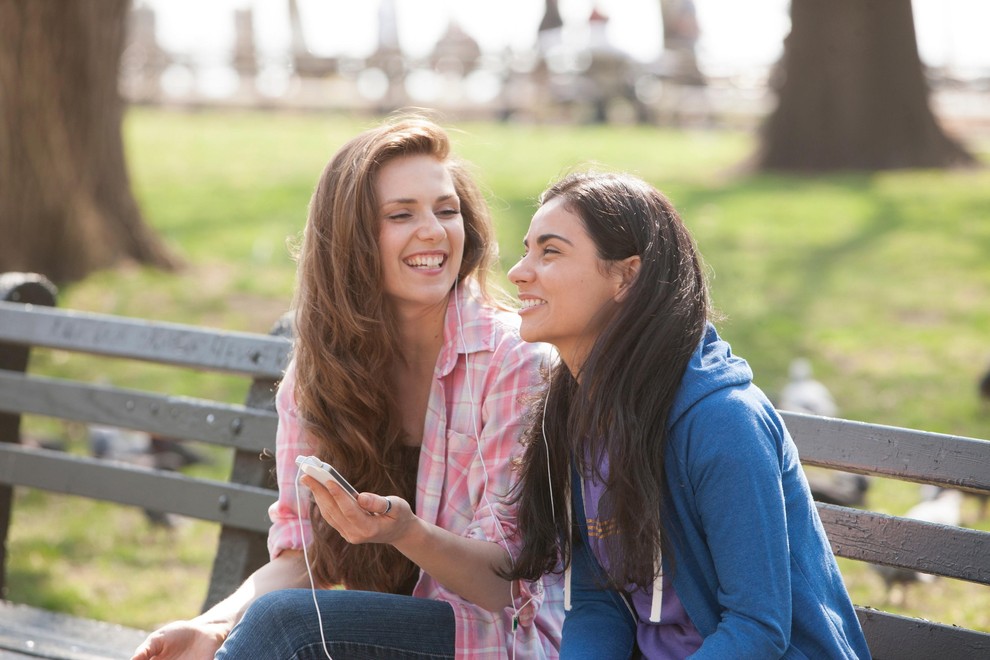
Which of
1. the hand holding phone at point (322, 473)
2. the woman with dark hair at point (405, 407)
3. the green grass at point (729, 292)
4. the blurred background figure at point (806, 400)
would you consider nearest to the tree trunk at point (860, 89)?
the green grass at point (729, 292)

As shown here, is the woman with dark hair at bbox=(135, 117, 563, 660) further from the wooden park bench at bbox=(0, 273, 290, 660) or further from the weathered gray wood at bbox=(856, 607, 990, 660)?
the weathered gray wood at bbox=(856, 607, 990, 660)

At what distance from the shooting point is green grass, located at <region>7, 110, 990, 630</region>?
4750mm

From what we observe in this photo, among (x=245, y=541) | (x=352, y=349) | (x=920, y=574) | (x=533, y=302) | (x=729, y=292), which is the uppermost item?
(x=533, y=302)

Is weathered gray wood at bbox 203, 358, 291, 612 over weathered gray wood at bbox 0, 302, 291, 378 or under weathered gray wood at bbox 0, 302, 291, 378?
under

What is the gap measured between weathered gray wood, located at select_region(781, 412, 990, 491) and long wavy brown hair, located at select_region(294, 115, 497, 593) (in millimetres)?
892

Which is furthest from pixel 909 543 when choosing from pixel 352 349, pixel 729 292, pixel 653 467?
pixel 729 292

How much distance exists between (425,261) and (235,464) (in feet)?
3.16

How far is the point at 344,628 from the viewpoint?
2467 mm

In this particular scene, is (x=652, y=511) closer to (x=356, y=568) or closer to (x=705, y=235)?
(x=356, y=568)

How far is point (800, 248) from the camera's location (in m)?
8.27

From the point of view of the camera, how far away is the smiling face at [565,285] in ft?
7.45

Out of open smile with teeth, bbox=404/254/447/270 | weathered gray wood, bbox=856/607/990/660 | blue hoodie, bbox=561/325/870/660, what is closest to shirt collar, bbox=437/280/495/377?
Result: open smile with teeth, bbox=404/254/447/270

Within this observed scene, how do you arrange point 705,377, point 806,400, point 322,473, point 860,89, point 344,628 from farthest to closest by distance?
point 860,89 < point 806,400 < point 344,628 < point 322,473 < point 705,377

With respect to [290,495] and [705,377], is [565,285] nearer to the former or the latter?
[705,377]
